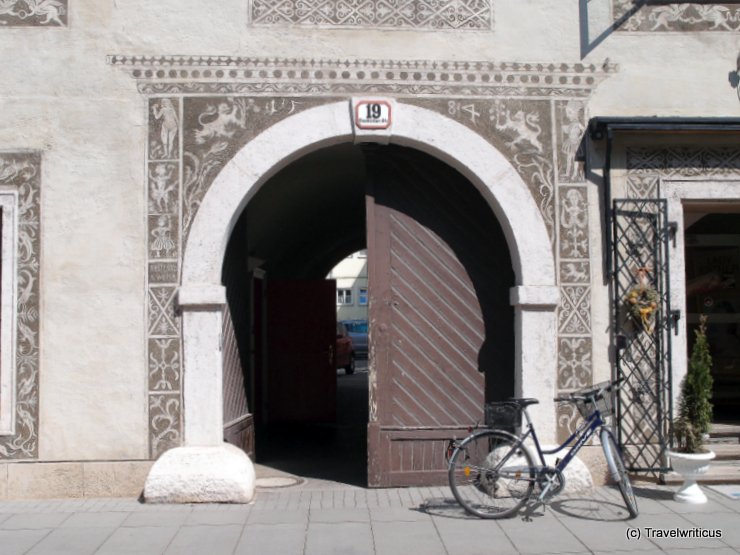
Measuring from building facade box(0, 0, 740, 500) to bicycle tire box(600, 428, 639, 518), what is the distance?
821 millimetres

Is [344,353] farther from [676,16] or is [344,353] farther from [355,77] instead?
[676,16]

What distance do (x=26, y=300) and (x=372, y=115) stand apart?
340 centimetres

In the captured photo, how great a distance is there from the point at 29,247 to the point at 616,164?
5.25m

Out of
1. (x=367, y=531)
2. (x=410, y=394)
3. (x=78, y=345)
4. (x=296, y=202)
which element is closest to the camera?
(x=367, y=531)

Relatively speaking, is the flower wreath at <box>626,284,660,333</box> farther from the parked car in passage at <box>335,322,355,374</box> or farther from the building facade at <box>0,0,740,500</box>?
the parked car in passage at <box>335,322,355,374</box>

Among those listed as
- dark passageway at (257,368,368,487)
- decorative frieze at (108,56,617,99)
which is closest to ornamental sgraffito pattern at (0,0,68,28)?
decorative frieze at (108,56,617,99)

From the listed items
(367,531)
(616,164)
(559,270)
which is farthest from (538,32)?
(367,531)

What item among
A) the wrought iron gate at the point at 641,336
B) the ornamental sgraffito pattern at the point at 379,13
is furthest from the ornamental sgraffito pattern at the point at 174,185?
the wrought iron gate at the point at 641,336

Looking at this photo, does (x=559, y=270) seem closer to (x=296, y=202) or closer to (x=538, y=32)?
(x=538, y=32)

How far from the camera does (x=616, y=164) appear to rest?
7.16 metres

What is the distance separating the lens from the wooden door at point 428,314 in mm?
7133

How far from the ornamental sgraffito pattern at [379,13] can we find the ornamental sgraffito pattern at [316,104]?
0.37 metres

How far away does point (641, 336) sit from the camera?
23.0ft

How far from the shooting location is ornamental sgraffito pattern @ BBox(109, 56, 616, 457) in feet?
22.4
